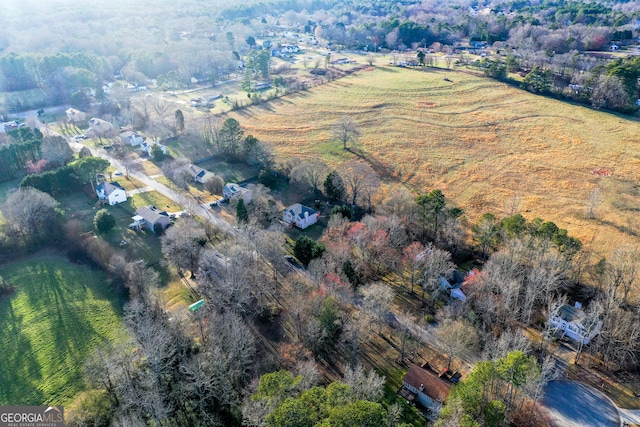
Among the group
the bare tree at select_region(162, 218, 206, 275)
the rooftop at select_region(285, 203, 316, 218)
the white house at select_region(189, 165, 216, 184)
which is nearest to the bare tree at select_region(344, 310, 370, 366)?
the bare tree at select_region(162, 218, 206, 275)

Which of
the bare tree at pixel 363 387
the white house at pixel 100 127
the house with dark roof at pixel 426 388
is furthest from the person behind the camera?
the white house at pixel 100 127

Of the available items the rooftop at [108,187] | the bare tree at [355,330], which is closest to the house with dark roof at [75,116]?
the rooftop at [108,187]

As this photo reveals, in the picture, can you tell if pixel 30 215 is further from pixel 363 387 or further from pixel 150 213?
pixel 363 387

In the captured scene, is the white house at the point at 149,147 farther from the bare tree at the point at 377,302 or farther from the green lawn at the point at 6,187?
the bare tree at the point at 377,302

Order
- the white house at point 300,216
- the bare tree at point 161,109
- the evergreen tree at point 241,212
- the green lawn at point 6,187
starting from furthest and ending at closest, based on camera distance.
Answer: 1. the bare tree at point 161,109
2. the green lawn at point 6,187
3. the white house at point 300,216
4. the evergreen tree at point 241,212

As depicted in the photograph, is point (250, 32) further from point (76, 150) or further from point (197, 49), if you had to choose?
point (76, 150)

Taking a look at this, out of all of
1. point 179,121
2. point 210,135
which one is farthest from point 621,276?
point 179,121

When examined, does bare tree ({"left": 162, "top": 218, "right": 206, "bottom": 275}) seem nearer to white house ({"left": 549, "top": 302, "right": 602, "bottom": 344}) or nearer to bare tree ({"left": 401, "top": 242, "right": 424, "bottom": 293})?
bare tree ({"left": 401, "top": 242, "right": 424, "bottom": 293})
